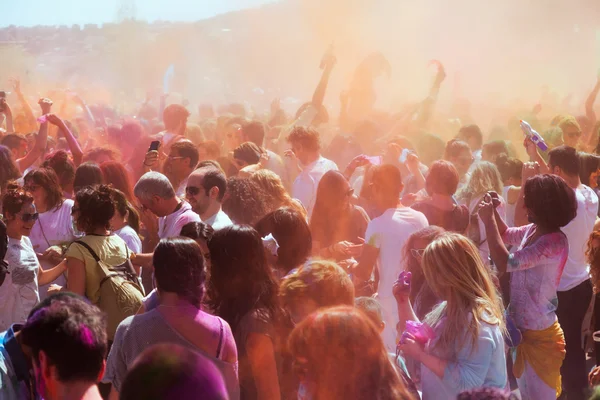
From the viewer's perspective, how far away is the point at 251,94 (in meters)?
22.6

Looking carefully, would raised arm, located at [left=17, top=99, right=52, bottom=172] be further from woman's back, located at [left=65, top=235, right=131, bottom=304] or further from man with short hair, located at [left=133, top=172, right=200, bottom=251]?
woman's back, located at [left=65, top=235, right=131, bottom=304]

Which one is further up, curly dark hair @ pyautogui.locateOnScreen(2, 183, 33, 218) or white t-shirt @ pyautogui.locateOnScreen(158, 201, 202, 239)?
curly dark hair @ pyautogui.locateOnScreen(2, 183, 33, 218)

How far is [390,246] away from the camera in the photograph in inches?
165

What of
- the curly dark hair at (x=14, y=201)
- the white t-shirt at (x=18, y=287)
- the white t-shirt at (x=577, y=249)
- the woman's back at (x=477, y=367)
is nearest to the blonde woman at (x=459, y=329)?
the woman's back at (x=477, y=367)

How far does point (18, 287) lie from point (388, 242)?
2.21 m

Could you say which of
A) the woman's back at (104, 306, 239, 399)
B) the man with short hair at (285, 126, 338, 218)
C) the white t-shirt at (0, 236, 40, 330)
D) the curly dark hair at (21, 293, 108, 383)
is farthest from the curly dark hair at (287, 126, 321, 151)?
the curly dark hair at (21, 293, 108, 383)

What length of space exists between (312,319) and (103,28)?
2365 cm

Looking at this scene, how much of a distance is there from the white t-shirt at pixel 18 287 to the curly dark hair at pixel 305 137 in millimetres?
2747

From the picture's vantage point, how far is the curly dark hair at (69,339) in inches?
79.4

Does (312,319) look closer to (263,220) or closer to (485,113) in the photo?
(263,220)

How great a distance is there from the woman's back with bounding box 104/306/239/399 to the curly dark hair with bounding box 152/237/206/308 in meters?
0.07

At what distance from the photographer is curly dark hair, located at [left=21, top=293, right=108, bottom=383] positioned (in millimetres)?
2016

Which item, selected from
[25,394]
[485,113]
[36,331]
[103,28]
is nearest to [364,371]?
[36,331]

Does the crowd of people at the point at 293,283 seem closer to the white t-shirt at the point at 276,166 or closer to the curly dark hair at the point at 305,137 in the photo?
the curly dark hair at the point at 305,137
